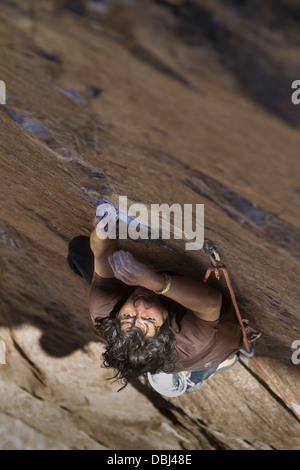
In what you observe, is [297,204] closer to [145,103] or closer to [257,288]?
[145,103]

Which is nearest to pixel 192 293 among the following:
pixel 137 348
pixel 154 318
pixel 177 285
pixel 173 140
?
pixel 177 285

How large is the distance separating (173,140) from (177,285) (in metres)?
0.68

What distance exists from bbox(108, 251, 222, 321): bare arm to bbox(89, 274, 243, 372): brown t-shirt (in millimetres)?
56

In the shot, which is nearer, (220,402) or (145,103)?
(145,103)

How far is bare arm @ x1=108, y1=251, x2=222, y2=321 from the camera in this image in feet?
4.69

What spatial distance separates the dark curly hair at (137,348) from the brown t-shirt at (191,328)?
2.0 inches

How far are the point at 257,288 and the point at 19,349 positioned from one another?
1837 millimetres

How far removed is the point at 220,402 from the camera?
2.29 meters

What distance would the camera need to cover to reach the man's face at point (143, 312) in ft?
4.92

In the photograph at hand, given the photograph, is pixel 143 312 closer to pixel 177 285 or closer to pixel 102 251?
pixel 177 285

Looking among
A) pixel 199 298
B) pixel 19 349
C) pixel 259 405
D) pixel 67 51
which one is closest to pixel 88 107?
pixel 67 51

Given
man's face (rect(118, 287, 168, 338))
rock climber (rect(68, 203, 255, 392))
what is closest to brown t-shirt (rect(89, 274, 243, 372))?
rock climber (rect(68, 203, 255, 392))

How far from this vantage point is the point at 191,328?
1.61m

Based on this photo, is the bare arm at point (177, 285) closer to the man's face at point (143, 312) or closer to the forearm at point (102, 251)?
the man's face at point (143, 312)
